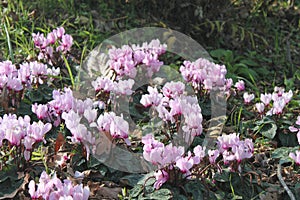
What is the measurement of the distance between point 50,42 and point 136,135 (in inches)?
41.2

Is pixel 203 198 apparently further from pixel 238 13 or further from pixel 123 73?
pixel 238 13

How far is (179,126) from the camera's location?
2.86 meters

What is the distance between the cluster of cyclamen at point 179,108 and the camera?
2.66 metres

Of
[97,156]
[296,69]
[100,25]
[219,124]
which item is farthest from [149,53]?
[296,69]

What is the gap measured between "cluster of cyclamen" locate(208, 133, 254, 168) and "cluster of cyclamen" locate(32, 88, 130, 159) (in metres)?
0.41

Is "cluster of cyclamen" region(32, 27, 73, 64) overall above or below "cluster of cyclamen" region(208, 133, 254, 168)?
above

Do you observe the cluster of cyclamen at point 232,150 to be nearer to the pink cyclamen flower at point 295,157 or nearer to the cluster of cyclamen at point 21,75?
the pink cyclamen flower at point 295,157

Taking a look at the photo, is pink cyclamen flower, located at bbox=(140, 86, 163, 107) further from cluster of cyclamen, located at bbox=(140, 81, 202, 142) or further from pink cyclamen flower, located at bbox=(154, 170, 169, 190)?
pink cyclamen flower, located at bbox=(154, 170, 169, 190)

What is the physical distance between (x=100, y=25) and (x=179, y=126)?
7.79 feet

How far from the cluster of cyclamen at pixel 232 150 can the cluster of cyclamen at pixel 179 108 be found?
0.16 meters

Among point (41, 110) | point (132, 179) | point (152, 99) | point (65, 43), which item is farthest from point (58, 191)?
point (65, 43)

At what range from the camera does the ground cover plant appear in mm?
2428

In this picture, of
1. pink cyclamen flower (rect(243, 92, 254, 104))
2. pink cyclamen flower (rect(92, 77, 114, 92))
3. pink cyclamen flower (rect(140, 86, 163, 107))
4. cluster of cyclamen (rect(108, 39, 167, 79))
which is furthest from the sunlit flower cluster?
pink cyclamen flower (rect(243, 92, 254, 104))

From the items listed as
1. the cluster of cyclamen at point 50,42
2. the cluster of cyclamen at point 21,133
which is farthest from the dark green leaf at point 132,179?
the cluster of cyclamen at point 50,42
